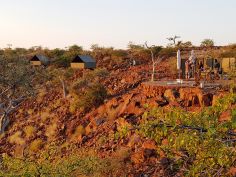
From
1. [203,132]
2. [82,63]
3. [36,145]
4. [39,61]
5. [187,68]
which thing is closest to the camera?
[203,132]

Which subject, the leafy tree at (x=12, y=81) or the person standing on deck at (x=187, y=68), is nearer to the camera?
the person standing on deck at (x=187, y=68)

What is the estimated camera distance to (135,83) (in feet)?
84.8

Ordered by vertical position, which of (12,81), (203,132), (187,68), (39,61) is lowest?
(12,81)

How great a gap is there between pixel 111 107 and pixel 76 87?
19.8ft

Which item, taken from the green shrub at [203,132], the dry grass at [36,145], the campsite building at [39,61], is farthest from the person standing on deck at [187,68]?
the campsite building at [39,61]

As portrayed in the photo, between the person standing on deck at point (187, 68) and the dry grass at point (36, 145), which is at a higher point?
the person standing on deck at point (187, 68)

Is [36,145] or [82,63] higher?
[82,63]

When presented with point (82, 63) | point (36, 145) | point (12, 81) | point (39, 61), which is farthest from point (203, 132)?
point (39, 61)

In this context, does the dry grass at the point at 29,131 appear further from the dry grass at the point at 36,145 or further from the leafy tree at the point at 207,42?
the leafy tree at the point at 207,42

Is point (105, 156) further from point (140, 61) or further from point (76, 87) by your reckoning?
point (140, 61)

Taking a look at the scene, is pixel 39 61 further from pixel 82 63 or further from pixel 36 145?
pixel 36 145

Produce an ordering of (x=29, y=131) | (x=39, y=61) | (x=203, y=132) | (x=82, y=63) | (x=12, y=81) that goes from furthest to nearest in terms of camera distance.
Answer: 1. (x=39, y=61)
2. (x=82, y=63)
3. (x=29, y=131)
4. (x=12, y=81)
5. (x=203, y=132)

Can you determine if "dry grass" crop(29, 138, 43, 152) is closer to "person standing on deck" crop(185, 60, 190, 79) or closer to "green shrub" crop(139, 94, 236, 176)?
"person standing on deck" crop(185, 60, 190, 79)

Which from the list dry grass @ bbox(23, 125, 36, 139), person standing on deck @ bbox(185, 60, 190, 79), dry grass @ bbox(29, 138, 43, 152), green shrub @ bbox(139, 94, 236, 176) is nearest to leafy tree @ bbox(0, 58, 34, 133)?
dry grass @ bbox(23, 125, 36, 139)
